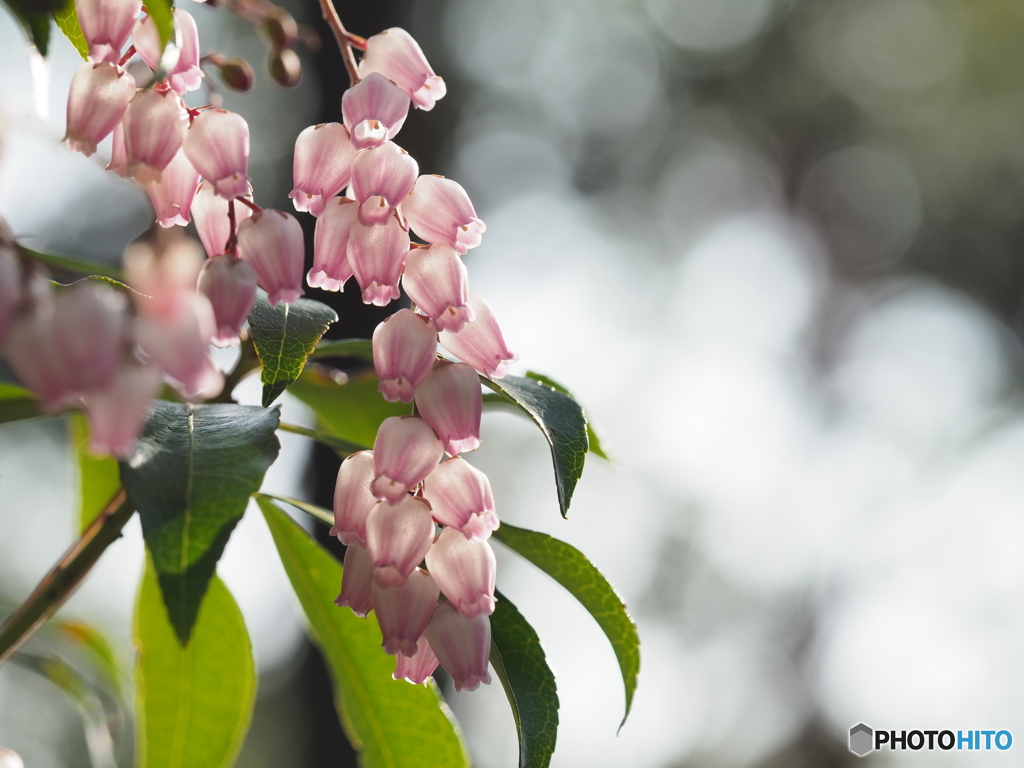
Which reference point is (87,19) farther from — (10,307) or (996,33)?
(996,33)

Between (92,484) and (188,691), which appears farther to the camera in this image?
(92,484)

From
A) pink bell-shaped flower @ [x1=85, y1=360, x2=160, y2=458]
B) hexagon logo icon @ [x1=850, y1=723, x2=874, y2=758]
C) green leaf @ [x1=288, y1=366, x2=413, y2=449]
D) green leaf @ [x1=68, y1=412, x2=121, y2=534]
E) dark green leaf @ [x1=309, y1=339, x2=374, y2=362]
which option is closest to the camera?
pink bell-shaped flower @ [x1=85, y1=360, x2=160, y2=458]

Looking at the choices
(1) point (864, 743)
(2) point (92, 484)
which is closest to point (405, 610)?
(2) point (92, 484)

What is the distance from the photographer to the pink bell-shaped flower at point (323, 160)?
2.21 feet

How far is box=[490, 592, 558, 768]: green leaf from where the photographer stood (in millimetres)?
671

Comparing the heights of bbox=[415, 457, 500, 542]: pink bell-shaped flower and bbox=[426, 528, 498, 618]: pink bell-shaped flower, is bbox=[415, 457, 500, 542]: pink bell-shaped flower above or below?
above

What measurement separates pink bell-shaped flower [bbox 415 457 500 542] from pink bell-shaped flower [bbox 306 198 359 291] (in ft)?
0.56

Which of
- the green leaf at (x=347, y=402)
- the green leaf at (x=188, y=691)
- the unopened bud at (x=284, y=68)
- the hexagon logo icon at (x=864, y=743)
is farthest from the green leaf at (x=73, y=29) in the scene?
the hexagon logo icon at (x=864, y=743)

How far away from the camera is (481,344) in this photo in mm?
688

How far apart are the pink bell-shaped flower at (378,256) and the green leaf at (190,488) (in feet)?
0.38

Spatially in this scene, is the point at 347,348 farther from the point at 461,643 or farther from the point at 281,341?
Answer: the point at 461,643

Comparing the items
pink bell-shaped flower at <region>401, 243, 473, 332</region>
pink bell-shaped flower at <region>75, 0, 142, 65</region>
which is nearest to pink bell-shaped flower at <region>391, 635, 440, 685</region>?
pink bell-shaped flower at <region>401, 243, 473, 332</region>

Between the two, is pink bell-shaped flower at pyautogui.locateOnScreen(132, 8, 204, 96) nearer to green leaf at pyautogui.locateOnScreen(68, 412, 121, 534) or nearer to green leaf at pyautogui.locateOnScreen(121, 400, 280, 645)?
green leaf at pyautogui.locateOnScreen(121, 400, 280, 645)

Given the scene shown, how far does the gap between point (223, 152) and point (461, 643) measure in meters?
0.37
